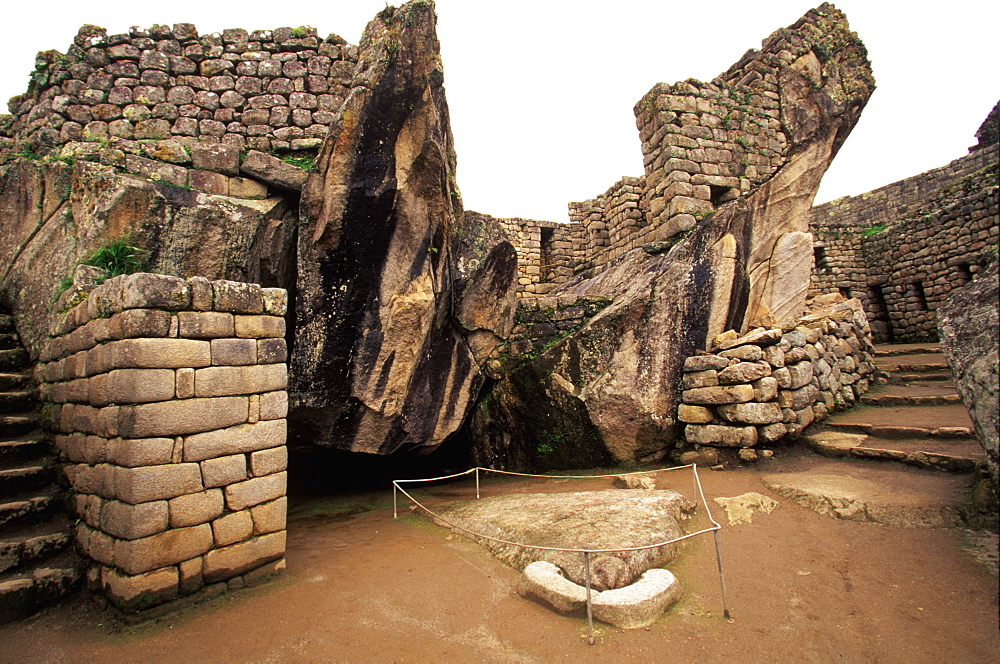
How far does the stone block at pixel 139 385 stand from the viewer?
11.8 ft

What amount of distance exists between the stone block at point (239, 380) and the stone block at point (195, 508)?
82 centimetres

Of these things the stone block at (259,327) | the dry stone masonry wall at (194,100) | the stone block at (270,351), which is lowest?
the stone block at (270,351)

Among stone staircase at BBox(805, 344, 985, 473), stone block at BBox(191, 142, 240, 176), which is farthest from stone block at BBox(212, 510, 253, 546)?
stone staircase at BBox(805, 344, 985, 473)

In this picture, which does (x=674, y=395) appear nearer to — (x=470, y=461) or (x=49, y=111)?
(x=470, y=461)

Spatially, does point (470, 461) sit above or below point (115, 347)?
below

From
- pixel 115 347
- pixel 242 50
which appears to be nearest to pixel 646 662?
pixel 115 347

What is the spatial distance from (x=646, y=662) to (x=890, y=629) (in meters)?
1.70

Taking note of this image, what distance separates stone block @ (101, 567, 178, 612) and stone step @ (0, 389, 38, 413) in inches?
109

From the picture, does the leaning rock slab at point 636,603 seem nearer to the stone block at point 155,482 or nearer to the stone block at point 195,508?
the stone block at point 195,508

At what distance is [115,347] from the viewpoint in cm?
373

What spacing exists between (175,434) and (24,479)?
7.00ft

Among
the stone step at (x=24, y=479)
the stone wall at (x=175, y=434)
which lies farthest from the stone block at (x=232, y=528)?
the stone step at (x=24, y=479)

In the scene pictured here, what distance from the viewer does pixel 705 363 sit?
7199 millimetres

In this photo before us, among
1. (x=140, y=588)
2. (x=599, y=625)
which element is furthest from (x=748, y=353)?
(x=140, y=588)
